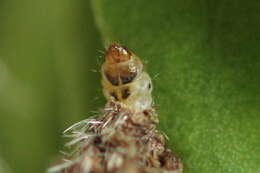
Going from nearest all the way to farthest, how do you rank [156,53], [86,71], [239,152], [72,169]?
[72,169] < [239,152] < [156,53] < [86,71]

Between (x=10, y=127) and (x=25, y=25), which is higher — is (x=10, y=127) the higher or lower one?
the lower one

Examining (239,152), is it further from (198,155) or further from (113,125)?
(113,125)

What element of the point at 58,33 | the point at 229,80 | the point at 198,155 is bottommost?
the point at 198,155

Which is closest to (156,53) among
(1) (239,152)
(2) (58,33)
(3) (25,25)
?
(1) (239,152)

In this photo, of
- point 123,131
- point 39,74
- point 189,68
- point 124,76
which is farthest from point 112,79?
point 39,74

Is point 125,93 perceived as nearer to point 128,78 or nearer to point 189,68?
point 128,78

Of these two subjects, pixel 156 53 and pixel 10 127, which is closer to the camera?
pixel 156 53

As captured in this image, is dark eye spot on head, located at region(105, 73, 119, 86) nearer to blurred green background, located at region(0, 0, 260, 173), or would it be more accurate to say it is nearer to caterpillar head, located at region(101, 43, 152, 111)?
caterpillar head, located at region(101, 43, 152, 111)
